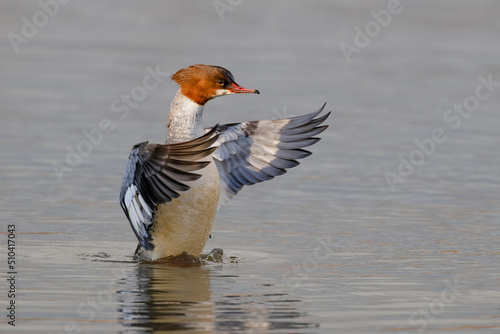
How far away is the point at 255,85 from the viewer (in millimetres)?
14711

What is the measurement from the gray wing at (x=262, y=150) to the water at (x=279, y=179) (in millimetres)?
511

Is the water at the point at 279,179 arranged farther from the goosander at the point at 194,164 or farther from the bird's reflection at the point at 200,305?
the goosander at the point at 194,164

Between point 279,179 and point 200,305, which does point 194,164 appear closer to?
point 200,305

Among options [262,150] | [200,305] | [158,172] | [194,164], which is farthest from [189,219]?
[200,305]

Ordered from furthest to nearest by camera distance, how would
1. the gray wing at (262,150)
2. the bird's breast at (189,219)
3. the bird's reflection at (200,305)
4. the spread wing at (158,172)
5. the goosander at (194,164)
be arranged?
the gray wing at (262,150), the bird's breast at (189,219), the goosander at (194,164), the spread wing at (158,172), the bird's reflection at (200,305)

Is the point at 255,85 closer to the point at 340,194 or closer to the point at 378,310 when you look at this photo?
the point at 340,194

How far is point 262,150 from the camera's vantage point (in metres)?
9.16

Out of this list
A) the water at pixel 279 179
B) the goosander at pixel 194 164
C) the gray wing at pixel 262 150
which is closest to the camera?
the water at pixel 279 179

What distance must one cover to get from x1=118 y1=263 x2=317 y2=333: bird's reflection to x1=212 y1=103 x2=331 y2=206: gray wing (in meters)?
1.41

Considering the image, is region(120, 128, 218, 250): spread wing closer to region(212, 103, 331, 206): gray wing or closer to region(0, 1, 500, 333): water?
region(0, 1, 500, 333): water

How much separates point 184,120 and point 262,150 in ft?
3.47

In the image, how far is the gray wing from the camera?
9102mm

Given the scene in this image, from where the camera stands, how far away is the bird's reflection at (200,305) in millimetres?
6340

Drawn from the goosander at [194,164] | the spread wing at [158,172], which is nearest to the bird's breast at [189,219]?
the goosander at [194,164]
